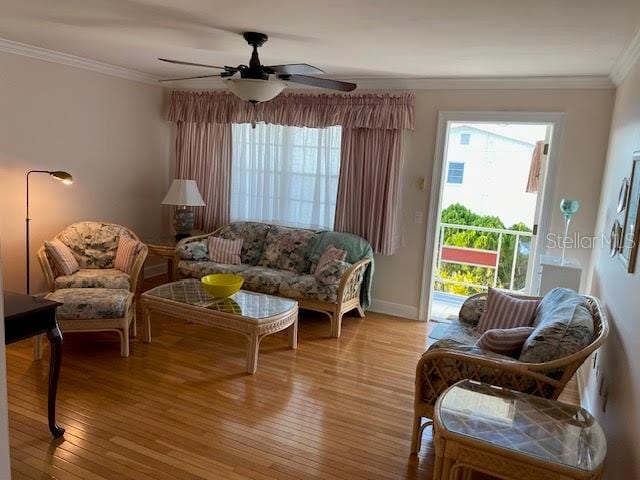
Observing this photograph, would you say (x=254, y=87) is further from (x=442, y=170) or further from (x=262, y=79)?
(x=442, y=170)

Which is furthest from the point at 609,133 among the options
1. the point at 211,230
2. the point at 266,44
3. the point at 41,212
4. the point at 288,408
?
the point at 41,212

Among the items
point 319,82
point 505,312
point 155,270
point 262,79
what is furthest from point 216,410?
point 155,270

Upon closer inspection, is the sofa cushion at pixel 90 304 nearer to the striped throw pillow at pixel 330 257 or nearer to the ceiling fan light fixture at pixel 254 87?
the striped throw pillow at pixel 330 257

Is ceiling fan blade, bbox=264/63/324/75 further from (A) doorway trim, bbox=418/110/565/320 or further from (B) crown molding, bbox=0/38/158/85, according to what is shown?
(B) crown molding, bbox=0/38/158/85

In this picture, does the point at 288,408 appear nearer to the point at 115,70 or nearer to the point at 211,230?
the point at 211,230

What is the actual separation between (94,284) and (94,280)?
0.12ft

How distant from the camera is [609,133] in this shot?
399 centimetres

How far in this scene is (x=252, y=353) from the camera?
3461 mm

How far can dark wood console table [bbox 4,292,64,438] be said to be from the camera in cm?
222

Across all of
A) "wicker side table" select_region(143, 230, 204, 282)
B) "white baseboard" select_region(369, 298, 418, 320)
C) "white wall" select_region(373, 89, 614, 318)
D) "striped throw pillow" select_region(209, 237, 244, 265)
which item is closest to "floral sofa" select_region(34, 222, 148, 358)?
"wicker side table" select_region(143, 230, 204, 282)

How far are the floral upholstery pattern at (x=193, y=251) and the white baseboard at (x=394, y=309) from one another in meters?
1.88

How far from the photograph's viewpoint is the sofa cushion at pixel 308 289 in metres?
4.32

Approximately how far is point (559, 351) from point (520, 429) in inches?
23.5

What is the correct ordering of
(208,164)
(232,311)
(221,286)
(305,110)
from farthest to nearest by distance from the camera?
(208,164) < (305,110) < (221,286) < (232,311)
